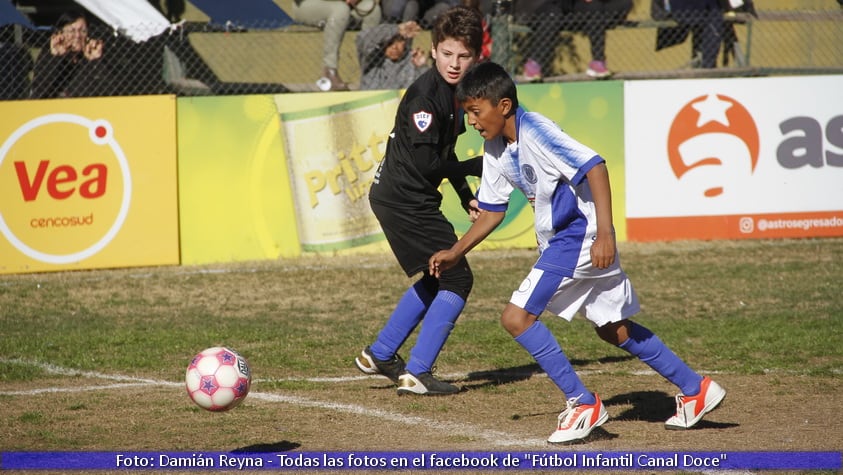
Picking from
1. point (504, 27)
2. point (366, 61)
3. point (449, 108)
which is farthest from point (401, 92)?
point (449, 108)

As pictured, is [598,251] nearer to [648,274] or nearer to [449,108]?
[449,108]

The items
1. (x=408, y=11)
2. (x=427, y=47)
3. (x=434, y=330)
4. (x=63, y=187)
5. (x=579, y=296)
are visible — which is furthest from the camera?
(x=427, y=47)

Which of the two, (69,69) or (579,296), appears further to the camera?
(69,69)

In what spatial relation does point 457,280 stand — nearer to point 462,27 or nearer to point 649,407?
point 649,407

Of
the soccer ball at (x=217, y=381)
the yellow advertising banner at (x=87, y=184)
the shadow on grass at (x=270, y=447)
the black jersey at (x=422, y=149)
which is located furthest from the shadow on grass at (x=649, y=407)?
the yellow advertising banner at (x=87, y=184)

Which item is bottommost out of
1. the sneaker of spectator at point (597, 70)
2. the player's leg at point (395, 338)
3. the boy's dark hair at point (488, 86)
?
the player's leg at point (395, 338)

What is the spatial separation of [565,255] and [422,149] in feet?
4.86

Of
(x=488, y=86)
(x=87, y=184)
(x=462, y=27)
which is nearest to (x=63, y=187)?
(x=87, y=184)

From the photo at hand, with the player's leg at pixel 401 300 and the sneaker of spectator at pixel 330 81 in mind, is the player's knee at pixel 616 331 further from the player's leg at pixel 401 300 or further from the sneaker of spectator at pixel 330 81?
the sneaker of spectator at pixel 330 81

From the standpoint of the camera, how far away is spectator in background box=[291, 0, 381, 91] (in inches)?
505

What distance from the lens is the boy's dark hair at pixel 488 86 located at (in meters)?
5.34

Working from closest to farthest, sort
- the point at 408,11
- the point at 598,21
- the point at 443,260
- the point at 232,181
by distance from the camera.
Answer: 1. the point at 443,260
2. the point at 232,181
3. the point at 408,11
4. the point at 598,21

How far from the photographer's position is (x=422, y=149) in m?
6.47

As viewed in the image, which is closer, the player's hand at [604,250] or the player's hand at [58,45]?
the player's hand at [604,250]
